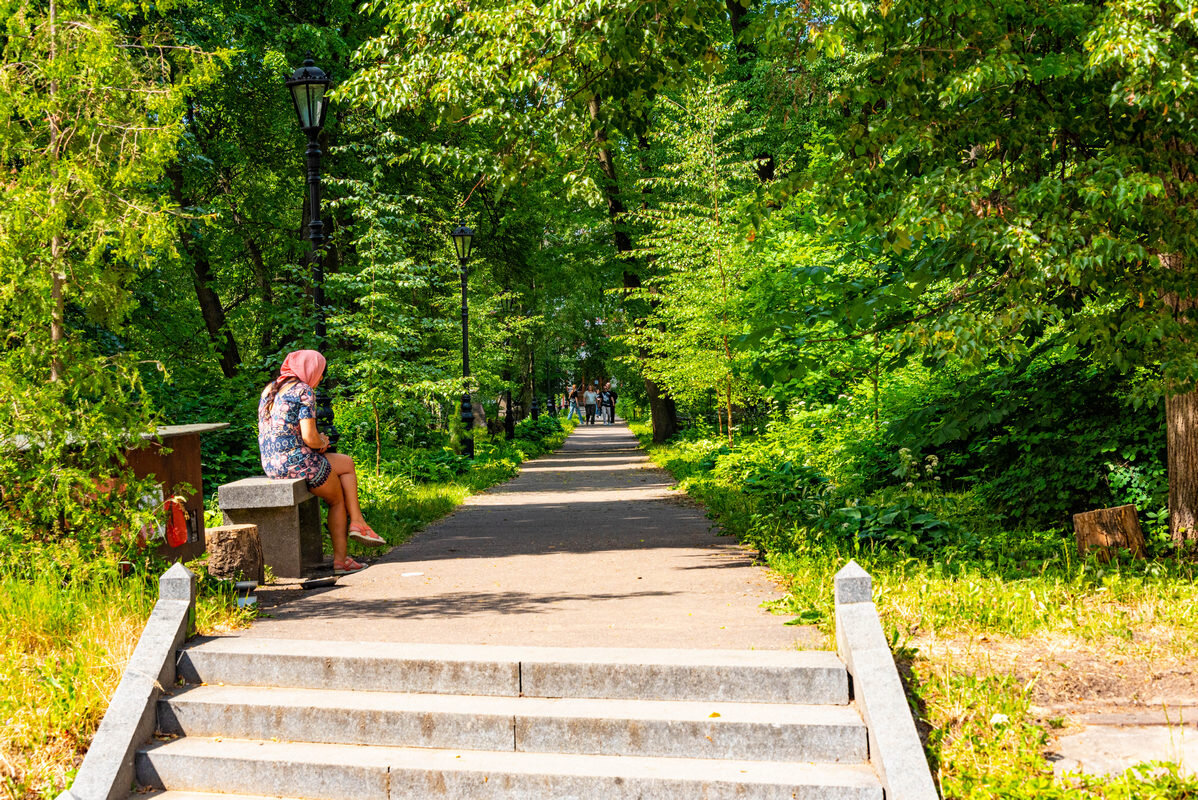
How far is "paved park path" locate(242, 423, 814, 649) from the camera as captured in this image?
19.9 ft

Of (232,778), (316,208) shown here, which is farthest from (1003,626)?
(316,208)

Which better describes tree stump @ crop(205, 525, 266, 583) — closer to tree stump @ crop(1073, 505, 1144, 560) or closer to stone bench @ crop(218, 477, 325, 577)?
stone bench @ crop(218, 477, 325, 577)

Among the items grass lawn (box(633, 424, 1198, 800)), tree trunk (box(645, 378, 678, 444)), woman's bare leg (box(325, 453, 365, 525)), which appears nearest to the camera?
grass lawn (box(633, 424, 1198, 800))

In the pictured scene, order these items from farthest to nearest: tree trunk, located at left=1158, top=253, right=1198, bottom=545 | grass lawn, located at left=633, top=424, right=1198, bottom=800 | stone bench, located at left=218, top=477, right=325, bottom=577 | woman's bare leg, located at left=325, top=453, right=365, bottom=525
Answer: woman's bare leg, located at left=325, top=453, right=365, bottom=525, stone bench, located at left=218, top=477, right=325, bottom=577, tree trunk, located at left=1158, top=253, right=1198, bottom=545, grass lawn, located at left=633, top=424, right=1198, bottom=800

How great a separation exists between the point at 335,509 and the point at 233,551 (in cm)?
125

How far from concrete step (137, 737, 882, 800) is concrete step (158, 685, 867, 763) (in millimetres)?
62

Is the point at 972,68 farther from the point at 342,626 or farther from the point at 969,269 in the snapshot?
the point at 342,626

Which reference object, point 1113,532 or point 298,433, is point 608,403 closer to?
point 298,433

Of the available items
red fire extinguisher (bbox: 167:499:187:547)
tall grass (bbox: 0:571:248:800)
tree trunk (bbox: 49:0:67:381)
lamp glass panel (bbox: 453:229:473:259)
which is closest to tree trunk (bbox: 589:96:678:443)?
lamp glass panel (bbox: 453:229:473:259)

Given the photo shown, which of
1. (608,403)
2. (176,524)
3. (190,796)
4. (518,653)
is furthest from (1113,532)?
(608,403)

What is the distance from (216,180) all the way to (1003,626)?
1866 cm

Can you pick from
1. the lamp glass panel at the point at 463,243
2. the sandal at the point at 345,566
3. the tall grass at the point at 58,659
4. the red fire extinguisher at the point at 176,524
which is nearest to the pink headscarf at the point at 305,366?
the red fire extinguisher at the point at 176,524

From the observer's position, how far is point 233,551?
285 inches

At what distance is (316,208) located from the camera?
11.1 m
